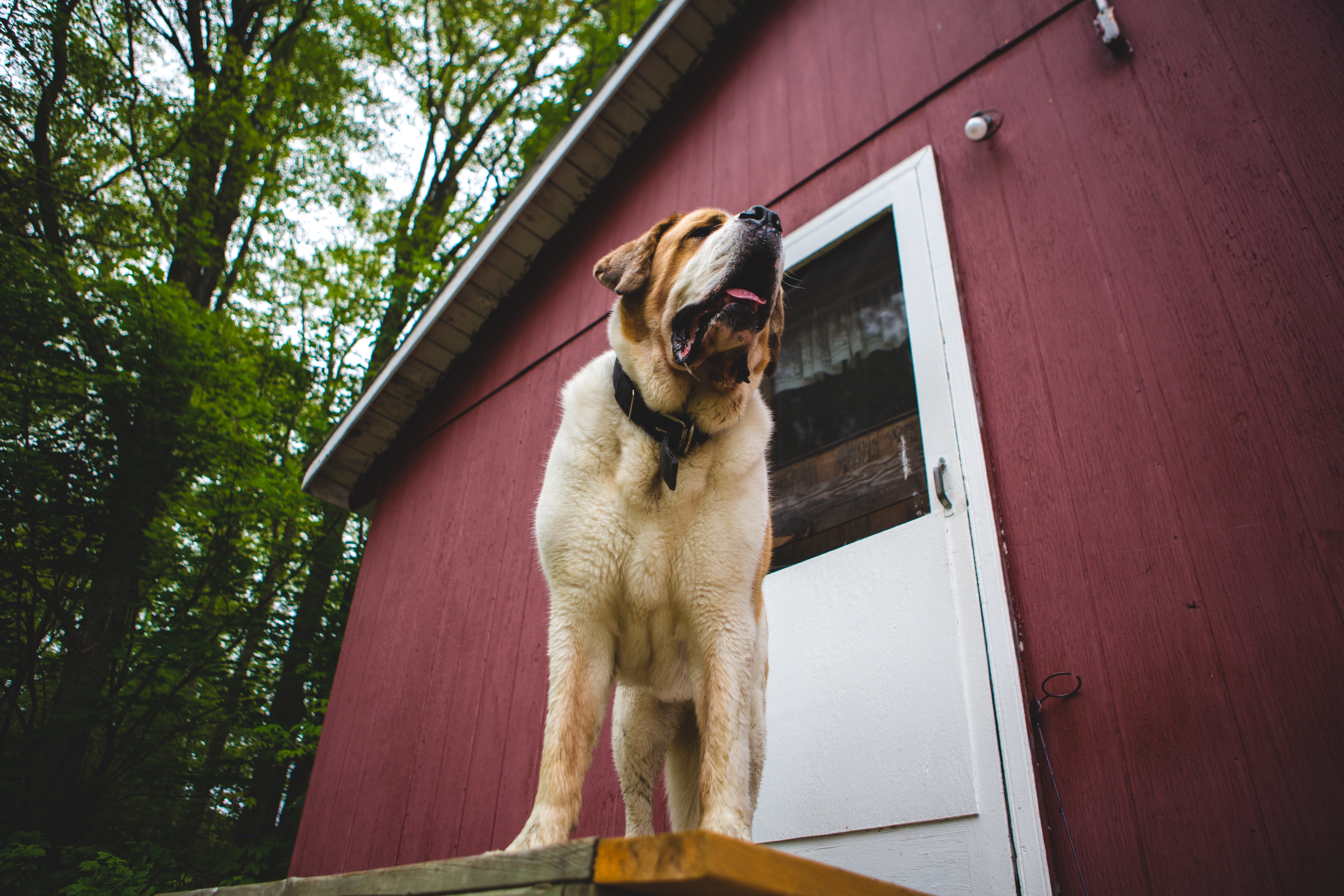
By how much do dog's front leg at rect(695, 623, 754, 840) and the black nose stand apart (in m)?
1.12

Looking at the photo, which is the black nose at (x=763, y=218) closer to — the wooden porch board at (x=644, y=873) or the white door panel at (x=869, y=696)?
the white door panel at (x=869, y=696)

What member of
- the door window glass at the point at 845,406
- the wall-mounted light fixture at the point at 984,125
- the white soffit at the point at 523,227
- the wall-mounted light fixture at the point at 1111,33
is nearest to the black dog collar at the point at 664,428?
the door window glass at the point at 845,406

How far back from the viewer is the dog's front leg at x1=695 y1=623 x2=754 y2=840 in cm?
166

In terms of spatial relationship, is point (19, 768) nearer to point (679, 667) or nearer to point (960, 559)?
point (679, 667)

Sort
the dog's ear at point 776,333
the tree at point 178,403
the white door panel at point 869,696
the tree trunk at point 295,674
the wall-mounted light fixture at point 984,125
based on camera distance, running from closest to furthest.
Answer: the white door panel at point 869,696, the dog's ear at point 776,333, the wall-mounted light fixture at point 984,125, the tree at point 178,403, the tree trunk at point 295,674

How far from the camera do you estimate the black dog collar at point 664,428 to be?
198 centimetres

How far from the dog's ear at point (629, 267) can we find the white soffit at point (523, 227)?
3.61 meters

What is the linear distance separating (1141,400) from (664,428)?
153 centimetres

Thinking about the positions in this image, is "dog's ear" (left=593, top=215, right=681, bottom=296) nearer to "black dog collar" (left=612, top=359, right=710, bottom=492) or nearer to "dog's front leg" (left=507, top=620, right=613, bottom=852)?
"black dog collar" (left=612, top=359, right=710, bottom=492)

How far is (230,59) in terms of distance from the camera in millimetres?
9320

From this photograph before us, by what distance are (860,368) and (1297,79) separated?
1.70 m

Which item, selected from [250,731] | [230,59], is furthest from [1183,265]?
[230,59]

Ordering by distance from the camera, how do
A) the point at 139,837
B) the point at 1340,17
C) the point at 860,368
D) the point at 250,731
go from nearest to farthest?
the point at 1340,17 < the point at 860,368 < the point at 139,837 < the point at 250,731

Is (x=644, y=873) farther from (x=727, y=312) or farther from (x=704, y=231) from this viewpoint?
(x=704, y=231)
